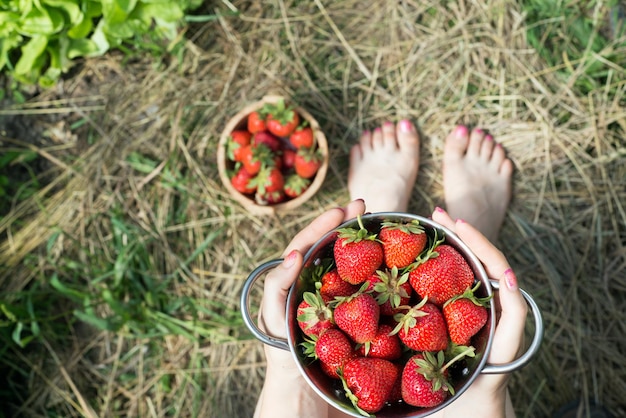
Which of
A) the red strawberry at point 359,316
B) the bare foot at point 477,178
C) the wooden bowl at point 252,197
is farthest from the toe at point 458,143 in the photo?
Result: the red strawberry at point 359,316

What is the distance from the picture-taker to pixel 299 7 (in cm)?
178

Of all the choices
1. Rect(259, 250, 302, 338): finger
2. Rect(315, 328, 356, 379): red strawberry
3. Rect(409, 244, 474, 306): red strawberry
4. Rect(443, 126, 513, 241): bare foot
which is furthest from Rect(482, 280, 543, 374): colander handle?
Rect(443, 126, 513, 241): bare foot

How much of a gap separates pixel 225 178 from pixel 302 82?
413 millimetres

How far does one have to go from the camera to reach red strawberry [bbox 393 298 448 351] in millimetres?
945

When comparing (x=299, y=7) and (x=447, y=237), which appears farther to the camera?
(x=299, y=7)

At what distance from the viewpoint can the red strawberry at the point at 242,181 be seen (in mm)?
1532

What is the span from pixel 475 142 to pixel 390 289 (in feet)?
2.76

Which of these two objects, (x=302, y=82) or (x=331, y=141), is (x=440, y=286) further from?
(x=302, y=82)

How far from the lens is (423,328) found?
94cm

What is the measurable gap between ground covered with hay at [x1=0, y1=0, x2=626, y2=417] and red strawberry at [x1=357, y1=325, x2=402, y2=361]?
0.73 metres

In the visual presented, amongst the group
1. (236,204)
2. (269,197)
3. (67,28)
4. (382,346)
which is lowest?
(236,204)

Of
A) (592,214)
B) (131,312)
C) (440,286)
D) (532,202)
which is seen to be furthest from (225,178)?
(592,214)

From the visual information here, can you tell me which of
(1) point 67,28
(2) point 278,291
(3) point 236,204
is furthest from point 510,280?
(1) point 67,28

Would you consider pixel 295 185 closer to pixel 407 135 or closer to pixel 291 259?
pixel 407 135
